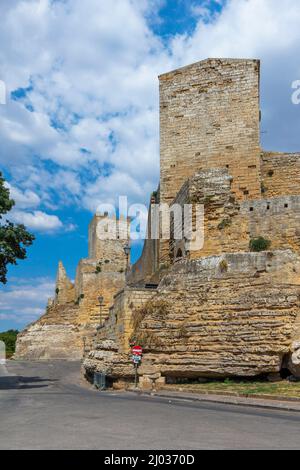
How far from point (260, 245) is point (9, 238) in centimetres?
833

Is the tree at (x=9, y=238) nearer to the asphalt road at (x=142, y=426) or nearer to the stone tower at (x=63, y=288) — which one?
the asphalt road at (x=142, y=426)

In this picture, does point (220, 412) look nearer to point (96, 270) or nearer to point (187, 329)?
point (187, 329)

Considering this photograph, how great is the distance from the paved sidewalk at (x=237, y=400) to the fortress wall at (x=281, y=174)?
1242 centimetres

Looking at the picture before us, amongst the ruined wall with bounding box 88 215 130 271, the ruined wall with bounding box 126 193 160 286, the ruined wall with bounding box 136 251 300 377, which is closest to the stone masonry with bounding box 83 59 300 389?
the ruined wall with bounding box 136 251 300 377

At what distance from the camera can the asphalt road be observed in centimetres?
687

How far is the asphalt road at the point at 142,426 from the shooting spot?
22.5 ft

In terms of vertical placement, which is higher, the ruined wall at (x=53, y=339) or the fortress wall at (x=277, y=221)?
the fortress wall at (x=277, y=221)

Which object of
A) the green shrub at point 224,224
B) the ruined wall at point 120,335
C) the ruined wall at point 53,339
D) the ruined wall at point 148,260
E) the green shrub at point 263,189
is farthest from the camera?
the ruined wall at point 53,339

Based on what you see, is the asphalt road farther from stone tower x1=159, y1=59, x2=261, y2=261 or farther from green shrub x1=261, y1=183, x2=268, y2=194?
stone tower x1=159, y1=59, x2=261, y2=261

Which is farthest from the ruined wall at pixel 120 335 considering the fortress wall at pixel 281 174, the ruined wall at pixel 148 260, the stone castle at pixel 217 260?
the fortress wall at pixel 281 174

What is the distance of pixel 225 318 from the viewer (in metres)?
16.8

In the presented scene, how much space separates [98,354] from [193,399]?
6.57 m

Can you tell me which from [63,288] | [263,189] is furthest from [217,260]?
[63,288]
